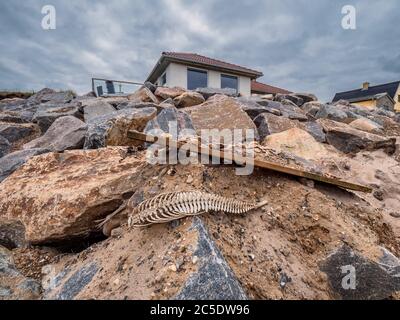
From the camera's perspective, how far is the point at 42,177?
8.23 ft

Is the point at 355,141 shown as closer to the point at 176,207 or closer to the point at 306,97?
the point at 176,207

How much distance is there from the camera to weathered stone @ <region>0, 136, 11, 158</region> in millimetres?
4289

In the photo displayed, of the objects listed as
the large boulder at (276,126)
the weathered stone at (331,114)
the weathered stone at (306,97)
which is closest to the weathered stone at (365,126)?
the weathered stone at (331,114)

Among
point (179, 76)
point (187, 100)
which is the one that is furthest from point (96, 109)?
point (179, 76)

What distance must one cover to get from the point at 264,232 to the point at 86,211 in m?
1.33

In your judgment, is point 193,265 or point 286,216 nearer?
point 193,265

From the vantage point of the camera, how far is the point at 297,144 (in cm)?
393

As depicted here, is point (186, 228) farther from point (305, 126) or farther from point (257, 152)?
point (305, 126)

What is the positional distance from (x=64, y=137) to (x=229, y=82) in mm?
11868

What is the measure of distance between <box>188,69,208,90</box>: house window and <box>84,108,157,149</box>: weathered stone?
10.3 meters

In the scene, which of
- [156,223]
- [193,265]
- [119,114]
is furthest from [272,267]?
[119,114]

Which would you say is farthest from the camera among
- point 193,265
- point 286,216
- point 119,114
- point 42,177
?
point 119,114

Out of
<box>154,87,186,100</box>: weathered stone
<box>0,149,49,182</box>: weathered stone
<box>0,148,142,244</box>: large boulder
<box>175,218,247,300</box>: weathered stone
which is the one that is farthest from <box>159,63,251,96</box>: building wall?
<box>175,218,247,300</box>: weathered stone

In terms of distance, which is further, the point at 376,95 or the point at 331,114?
the point at 376,95
